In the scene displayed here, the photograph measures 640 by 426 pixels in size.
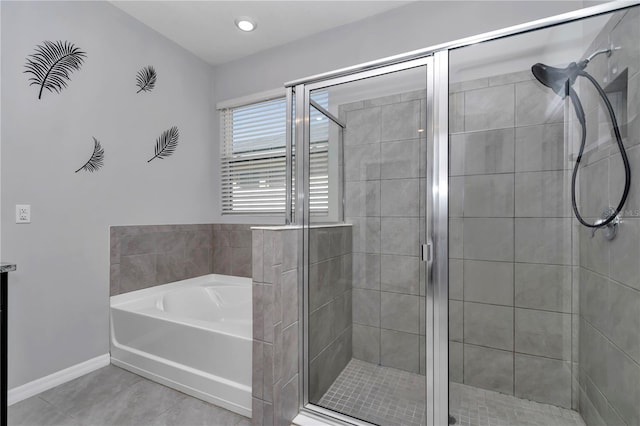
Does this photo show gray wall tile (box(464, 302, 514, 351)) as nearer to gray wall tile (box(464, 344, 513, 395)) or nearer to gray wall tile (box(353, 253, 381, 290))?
gray wall tile (box(464, 344, 513, 395))

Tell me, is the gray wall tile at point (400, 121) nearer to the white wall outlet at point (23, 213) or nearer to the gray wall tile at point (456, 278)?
the gray wall tile at point (456, 278)

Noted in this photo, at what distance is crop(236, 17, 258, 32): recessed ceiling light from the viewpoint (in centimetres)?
234

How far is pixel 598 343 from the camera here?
1229mm

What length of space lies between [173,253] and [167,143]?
3.11ft

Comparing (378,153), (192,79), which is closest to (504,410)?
(378,153)

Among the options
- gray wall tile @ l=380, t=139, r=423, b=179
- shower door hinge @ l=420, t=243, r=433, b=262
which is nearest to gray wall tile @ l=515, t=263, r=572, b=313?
shower door hinge @ l=420, t=243, r=433, b=262

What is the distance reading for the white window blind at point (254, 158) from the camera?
277cm

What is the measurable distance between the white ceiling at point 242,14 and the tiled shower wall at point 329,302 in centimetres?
167

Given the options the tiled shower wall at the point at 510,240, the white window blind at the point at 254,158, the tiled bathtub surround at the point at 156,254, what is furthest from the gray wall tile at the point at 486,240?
the tiled bathtub surround at the point at 156,254

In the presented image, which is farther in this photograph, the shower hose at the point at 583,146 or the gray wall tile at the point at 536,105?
the gray wall tile at the point at 536,105

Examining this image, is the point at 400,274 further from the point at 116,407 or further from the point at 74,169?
the point at 74,169

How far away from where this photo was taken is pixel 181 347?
6.07 feet

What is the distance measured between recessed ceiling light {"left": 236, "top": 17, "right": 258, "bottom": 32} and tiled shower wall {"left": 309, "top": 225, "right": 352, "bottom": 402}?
70.1 inches

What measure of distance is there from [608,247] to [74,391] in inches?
112
